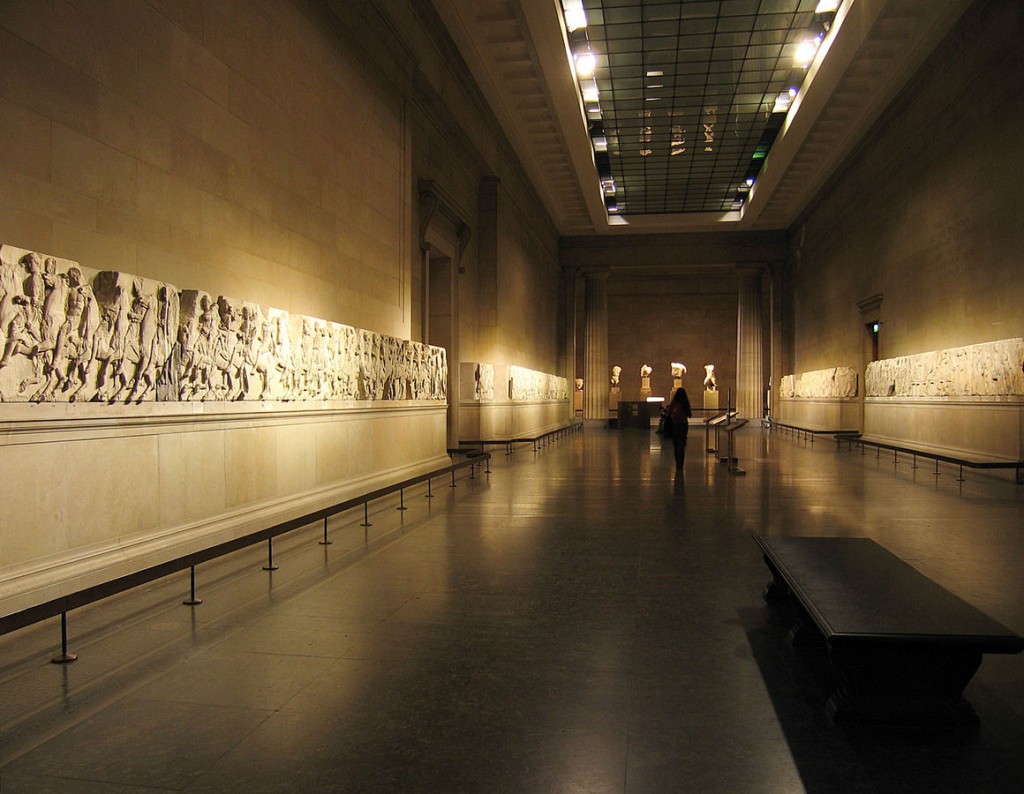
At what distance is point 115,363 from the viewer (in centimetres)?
524

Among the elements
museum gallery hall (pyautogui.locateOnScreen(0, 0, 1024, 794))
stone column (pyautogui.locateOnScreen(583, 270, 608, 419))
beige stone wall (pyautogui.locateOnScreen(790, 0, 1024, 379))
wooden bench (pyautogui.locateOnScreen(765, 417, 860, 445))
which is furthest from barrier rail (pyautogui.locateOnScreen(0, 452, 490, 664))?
stone column (pyautogui.locateOnScreen(583, 270, 608, 419))

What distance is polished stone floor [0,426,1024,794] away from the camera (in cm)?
280

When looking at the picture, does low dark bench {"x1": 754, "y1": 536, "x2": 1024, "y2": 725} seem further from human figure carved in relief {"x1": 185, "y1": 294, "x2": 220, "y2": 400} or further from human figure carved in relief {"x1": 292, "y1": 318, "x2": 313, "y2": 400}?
human figure carved in relief {"x1": 292, "y1": 318, "x2": 313, "y2": 400}

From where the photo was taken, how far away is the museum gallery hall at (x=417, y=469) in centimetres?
312

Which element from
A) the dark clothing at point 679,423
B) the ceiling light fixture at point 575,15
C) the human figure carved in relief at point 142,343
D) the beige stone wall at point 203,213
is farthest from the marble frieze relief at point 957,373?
the human figure carved in relief at point 142,343

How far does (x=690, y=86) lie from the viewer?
19.3 meters

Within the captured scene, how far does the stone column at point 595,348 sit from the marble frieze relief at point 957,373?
15880 mm

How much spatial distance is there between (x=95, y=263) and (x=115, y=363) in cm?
84

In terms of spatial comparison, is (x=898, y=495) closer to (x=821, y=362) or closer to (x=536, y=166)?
(x=536, y=166)

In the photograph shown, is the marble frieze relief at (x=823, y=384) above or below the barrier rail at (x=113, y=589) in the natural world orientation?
above

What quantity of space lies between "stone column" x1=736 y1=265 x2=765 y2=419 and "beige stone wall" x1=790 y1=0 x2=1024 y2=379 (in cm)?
834

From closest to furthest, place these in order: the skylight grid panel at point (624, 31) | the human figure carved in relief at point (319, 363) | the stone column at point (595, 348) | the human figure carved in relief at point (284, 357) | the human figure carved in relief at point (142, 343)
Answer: the human figure carved in relief at point (142, 343) → the human figure carved in relief at point (284, 357) → the human figure carved in relief at point (319, 363) → the skylight grid panel at point (624, 31) → the stone column at point (595, 348)

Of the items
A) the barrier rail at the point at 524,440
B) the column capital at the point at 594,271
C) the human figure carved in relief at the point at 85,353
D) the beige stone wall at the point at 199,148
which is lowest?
the barrier rail at the point at 524,440

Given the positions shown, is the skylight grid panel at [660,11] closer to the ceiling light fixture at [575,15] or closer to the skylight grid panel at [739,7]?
the skylight grid panel at [739,7]
